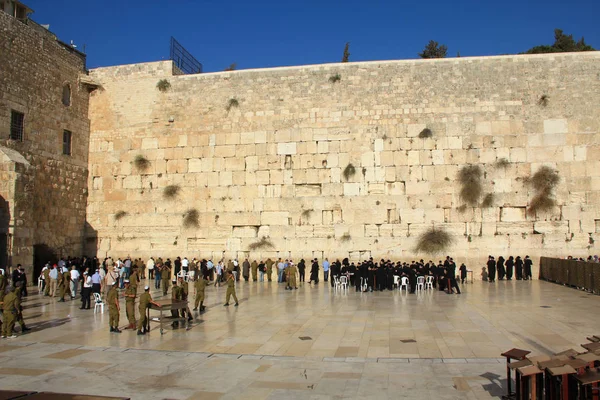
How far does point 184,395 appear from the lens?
216 inches

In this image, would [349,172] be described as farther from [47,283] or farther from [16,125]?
[16,125]

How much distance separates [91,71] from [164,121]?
3967mm

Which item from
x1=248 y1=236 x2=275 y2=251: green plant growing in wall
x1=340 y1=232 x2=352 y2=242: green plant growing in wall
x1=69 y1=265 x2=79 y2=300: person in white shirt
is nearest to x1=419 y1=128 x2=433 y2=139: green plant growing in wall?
x1=340 y1=232 x2=352 y2=242: green plant growing in wall

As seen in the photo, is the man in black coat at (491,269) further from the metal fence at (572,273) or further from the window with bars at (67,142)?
the window with bars at (67,142)

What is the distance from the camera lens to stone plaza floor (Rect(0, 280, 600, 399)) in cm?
577

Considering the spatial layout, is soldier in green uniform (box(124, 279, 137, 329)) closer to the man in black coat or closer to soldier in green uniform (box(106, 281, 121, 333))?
soldier in green uniform (box(106, 281, 121, 333))

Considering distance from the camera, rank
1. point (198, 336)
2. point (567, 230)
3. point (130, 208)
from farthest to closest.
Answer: point (130, 208) < point (567, 230) < point (198, 336)

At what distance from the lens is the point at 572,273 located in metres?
14.3

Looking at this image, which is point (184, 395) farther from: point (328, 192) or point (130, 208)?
point (130, 208)

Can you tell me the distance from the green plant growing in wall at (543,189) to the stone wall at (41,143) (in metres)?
16.5

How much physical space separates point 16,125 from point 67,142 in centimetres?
250

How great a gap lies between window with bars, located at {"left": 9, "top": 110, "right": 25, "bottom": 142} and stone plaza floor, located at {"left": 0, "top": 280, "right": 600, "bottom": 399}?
6648mm

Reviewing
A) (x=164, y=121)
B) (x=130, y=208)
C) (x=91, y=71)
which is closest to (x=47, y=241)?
(x=130, y=208)

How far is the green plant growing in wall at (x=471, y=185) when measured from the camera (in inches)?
670
